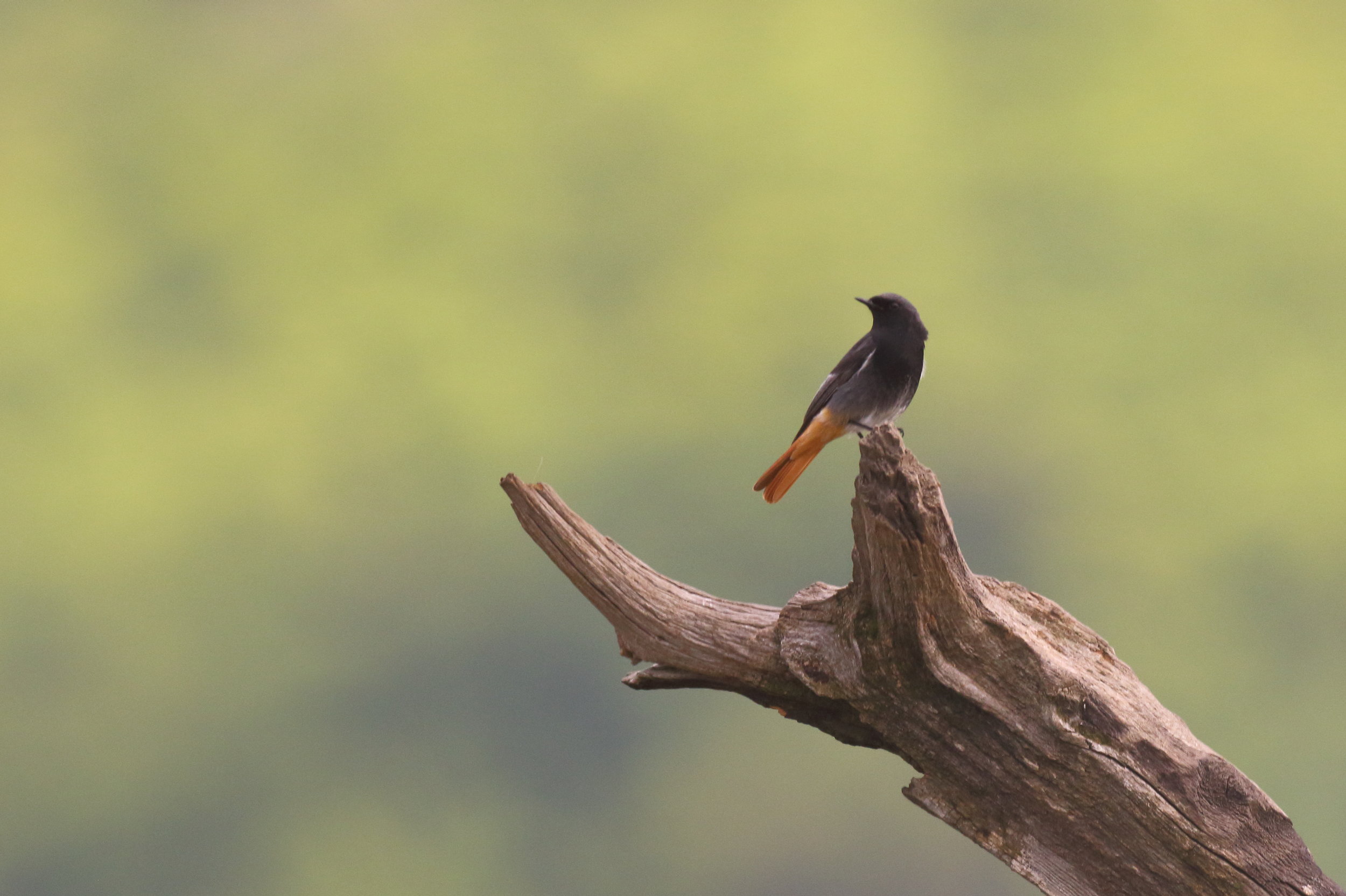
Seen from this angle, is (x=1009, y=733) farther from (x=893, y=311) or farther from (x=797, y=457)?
(x=893, y=311)

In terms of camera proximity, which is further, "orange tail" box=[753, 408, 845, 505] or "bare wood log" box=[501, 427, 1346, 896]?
"orange tail" box=[753, 408, 845, 505]

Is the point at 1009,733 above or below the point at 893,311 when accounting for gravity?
below

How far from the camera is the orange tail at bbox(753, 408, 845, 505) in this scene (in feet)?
18.3

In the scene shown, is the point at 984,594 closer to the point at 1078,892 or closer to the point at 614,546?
the point at 1078,892

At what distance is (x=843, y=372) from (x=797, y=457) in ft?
1.62

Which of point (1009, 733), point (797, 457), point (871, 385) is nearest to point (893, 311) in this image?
point (871, 385)

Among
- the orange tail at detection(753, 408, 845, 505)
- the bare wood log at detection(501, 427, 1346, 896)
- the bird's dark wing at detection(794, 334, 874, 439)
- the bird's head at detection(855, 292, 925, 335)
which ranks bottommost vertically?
the bare wood log at detection(501, 427, 1346, 896)

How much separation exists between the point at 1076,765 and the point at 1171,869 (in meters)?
0.54

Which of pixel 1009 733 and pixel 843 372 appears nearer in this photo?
pixel 1009 733

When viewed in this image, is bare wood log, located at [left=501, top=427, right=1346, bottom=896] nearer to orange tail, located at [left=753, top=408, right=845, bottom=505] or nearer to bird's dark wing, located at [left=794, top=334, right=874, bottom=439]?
orange tail, located at [left=753, top=408, right=845, bottom=505]

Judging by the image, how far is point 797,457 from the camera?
18.5 feet

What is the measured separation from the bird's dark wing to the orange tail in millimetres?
89

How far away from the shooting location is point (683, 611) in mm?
5305

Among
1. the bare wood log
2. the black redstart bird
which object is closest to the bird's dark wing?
the black redstart bird
